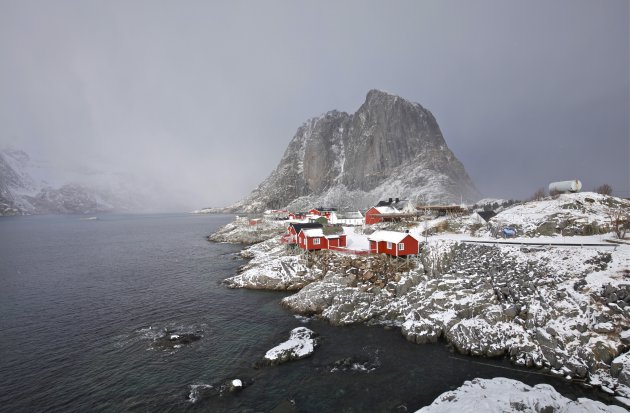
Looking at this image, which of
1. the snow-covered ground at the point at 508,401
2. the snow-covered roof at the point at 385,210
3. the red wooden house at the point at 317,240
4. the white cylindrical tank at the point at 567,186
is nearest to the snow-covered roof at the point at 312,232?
the red wooden house at the point at 317,240

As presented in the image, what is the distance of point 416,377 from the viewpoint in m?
21.7

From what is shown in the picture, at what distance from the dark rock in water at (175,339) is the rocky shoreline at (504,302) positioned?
1149 centimetres

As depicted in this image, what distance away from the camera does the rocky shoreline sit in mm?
21984

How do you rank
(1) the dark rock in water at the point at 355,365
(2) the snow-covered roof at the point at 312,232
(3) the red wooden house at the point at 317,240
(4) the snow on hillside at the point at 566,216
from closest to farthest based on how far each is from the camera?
(1) the dark rock in water at the point at 355,365 → (4) the snow on hillside at the point at 566,216 → (2) the snow-covered roof at the point at 312,232 → (3) the red wooden house at the point at 317,240

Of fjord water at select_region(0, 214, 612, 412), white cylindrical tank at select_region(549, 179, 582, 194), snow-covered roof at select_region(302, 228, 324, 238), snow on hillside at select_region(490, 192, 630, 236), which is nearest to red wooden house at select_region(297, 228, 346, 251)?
snow-covered roof at select_region(302, 228, 324, 238)

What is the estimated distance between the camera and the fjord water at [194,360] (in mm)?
19719

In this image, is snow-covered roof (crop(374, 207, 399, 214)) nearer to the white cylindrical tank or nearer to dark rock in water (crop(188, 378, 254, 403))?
the white cylindrical tank

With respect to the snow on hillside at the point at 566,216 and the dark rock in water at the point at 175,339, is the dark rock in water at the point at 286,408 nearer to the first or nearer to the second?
the dark rock in water at the point at 175,339

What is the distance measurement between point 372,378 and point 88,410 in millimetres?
19812

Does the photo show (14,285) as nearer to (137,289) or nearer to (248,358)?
(137,289)

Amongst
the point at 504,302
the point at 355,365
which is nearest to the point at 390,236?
the point at 504,302

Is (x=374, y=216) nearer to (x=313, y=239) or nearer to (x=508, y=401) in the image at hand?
(x=313, y=239)

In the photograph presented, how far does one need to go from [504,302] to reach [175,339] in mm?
32701

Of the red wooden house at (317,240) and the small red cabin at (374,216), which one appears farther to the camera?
the small red cabin at (374,216)
